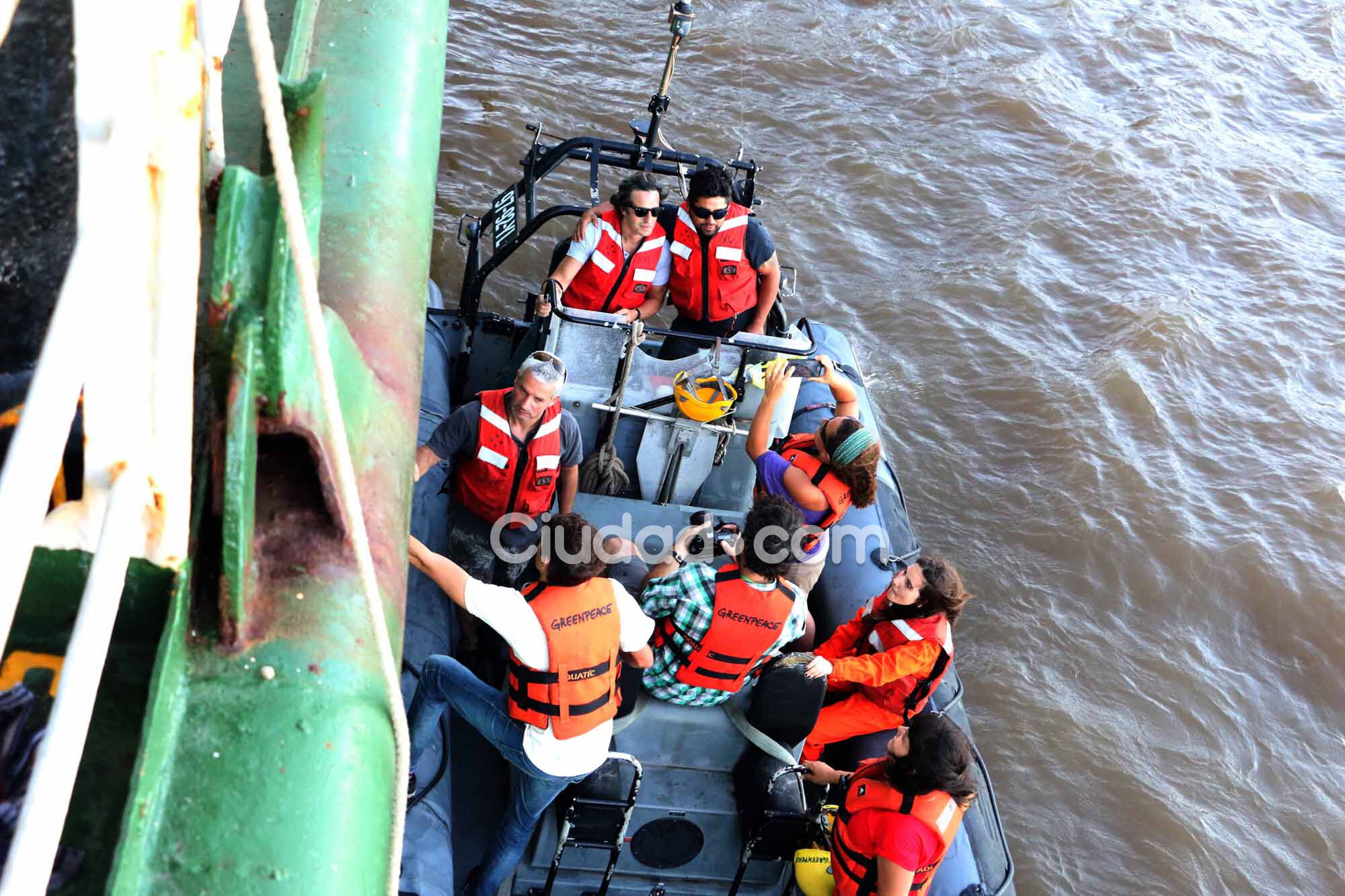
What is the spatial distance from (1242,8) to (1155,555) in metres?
10.0

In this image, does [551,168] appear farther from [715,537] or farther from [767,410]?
[715,537]

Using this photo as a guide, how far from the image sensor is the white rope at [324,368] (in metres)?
1.07

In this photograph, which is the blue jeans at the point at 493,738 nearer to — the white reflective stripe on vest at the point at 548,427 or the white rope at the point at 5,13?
the white reflective stripe on vest at the point at 548,427

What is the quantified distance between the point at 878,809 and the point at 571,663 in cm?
99

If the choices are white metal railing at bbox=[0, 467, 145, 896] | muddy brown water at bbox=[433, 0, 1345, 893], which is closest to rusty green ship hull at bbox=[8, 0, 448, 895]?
white metal railing at bbox=[0, 467, 145, 896]

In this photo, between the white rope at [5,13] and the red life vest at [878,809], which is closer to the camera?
the white rope at [5,13]

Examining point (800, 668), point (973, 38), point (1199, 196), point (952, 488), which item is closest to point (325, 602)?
point (800, 668)

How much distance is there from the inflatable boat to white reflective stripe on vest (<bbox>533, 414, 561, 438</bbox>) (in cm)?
45

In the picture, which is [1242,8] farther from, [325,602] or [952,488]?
[325,602]

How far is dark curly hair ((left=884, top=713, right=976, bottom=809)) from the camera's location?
10.2 feet

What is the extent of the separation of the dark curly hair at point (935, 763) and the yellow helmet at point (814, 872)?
0.43m

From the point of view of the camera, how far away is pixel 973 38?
11.6 metres

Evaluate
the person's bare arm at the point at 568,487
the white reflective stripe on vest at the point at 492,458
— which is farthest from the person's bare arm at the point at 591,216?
the white reflective stripe on vest at the point at 492,458

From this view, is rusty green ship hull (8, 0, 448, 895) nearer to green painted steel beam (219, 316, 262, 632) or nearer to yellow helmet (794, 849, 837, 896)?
green painted steel beam (219, 316, 262, 632)
